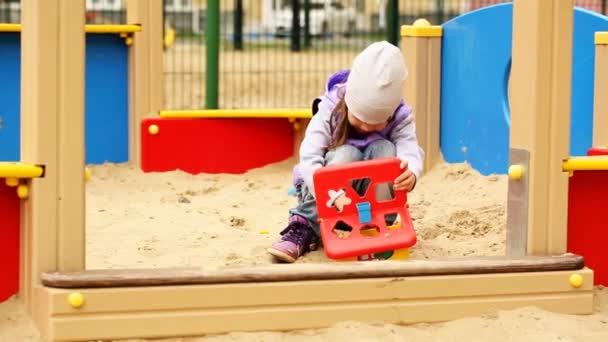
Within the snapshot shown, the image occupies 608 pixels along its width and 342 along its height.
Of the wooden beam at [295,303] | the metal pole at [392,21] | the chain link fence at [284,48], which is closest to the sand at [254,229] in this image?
the wooden beam at [295,303]

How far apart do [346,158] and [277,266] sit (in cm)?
80

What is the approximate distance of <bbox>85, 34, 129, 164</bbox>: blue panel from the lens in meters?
6.08

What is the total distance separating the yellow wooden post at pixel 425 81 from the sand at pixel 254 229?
6.6 inches

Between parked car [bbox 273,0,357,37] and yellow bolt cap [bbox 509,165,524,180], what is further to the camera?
parked car [bbox 273,0,357,37]

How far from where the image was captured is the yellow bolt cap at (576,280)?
346 centimetres

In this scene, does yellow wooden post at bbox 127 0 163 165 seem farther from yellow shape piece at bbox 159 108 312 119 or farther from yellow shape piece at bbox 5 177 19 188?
yellow shape piece at bbox 5 177 19 188

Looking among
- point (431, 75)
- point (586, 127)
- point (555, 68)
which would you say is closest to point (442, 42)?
point (431, 75)

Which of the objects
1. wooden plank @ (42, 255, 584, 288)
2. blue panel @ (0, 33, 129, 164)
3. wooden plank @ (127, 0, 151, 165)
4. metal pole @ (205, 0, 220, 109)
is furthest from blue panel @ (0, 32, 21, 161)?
wooden plank @ (42, 255, 584, 288)

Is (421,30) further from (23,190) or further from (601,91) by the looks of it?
(23,190)

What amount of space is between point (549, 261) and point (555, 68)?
0.55 meters

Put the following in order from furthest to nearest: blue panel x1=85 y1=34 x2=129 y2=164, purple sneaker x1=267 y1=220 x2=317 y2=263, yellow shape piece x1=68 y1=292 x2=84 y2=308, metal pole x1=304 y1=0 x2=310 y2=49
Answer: metal pole x1=304 y1=0 x2=310 y2=49 < blue panel x1=85 y1=34 x2=129 y2=164 < purple sneaker x1=267 y1=220 x2=317 y2=263 < yellow shape piece x1=68 y1=292 x2=84 y2=308

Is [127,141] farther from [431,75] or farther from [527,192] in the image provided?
[527,192]

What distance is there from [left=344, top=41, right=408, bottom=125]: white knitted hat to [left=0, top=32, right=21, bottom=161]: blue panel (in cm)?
261

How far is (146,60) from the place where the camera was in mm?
6039
